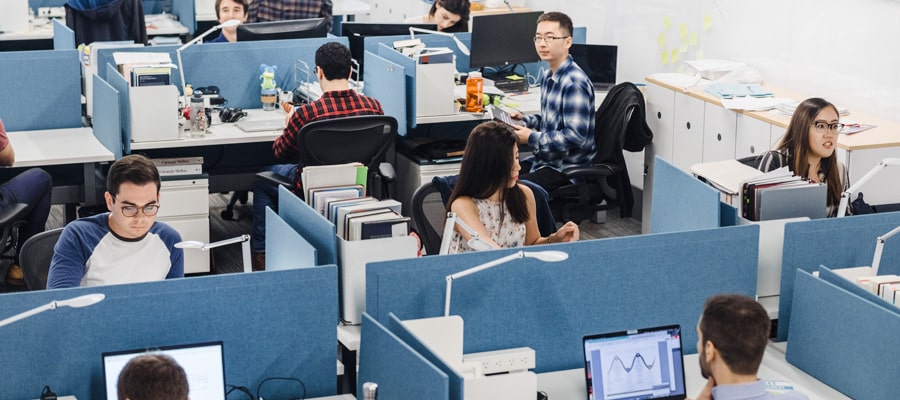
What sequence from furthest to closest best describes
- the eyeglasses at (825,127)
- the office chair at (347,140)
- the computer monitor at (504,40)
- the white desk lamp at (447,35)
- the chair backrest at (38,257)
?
the computer monitor at (504,40) < the white desk lamp at (447,35) < the office chair at (347,140) < the eyeglasses at (825,127) < the chair backrest at (38,257)

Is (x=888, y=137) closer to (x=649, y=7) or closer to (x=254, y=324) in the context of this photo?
(x=649, y=7)

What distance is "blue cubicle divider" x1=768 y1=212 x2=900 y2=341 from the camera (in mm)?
3686

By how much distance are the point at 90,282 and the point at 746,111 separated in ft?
10.7

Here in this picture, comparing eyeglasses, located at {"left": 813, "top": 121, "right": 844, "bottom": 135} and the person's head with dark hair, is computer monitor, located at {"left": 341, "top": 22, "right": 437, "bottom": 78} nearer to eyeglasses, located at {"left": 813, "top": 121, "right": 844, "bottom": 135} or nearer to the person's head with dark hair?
eyeglasses, located at {"left": 813, "top": 121, "right": 844, "bottom": 135}

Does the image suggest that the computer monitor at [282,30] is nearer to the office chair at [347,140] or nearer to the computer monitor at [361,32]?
the computer monitor at [361,32]

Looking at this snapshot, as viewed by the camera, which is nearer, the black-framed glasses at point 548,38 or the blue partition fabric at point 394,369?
the blue partition fabric at point 394,369

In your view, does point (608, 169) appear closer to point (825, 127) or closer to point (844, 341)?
point (825, 127)

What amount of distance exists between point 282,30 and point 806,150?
2996 millimetres

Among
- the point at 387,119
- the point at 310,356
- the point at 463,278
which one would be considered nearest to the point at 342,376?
the point at 310,356

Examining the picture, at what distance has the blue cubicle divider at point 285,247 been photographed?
3502 millimetres

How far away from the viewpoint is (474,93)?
6.12 meters

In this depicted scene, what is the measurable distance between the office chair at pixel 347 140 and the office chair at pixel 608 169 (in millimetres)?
823

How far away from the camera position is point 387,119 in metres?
5.18

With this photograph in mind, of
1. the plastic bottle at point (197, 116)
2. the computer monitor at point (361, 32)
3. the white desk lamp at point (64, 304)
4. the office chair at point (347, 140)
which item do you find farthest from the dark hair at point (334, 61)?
the white desk lamp at point (64, 304)
